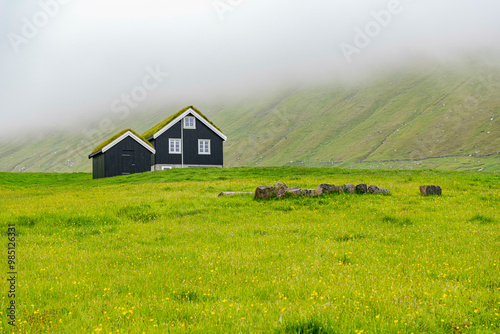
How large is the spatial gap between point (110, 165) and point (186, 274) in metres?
52.7

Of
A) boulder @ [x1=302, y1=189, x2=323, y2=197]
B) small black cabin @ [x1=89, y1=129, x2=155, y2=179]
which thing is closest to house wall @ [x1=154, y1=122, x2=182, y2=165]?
small black cabin @ [x1=89, y1=129, x2=155, y2=179]

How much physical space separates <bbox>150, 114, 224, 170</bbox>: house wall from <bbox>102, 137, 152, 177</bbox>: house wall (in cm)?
250

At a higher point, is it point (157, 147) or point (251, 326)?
point (157, 147)

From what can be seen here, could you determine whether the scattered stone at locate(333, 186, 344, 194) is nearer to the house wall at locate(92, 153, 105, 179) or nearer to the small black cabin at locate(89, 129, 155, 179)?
the small black cabin at locate(89, 129, 155, 179)

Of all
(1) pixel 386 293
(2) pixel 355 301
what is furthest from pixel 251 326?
(1) pixel 386 293

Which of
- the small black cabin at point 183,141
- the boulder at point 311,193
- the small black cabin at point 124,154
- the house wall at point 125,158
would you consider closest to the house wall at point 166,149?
the small black cabin at point 183,141

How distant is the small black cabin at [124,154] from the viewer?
2249 inches

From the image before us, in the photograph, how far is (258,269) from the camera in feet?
30.4

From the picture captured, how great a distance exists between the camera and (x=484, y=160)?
502 ft

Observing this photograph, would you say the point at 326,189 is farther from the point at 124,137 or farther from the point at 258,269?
the point at 124,137

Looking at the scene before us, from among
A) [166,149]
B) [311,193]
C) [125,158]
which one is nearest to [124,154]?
Result: [125,158]

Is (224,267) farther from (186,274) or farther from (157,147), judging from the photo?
(157,147)

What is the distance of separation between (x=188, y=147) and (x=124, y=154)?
407 inches

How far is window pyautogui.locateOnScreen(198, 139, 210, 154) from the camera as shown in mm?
61312
